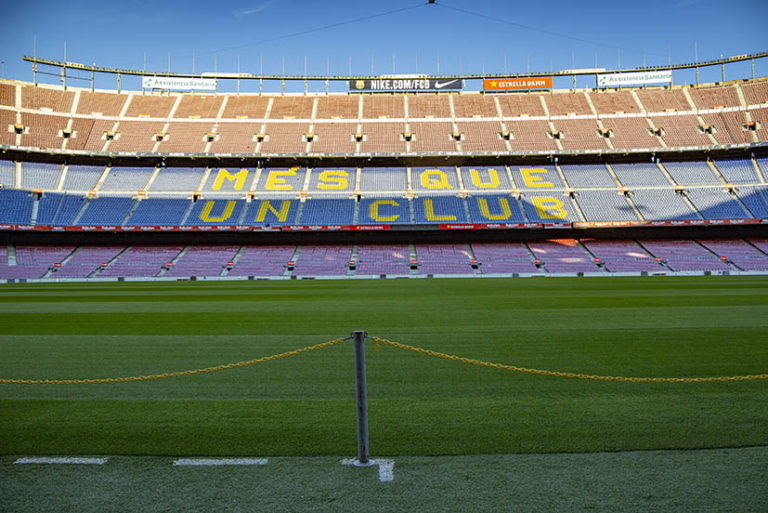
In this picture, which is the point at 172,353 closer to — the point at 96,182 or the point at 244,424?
the point at 244,424

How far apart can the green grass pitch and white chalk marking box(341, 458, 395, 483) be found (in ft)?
0.71

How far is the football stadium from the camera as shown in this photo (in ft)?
16.7

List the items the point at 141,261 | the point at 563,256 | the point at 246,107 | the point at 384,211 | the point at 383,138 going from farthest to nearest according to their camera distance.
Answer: the point at 246,107 < the point at 383,138 < the point at 384,211 < the point at 563,256 < the point at 141,261

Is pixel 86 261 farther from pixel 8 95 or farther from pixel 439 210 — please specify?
pixel 439 210

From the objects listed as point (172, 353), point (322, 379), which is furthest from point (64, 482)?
point (172, 353)

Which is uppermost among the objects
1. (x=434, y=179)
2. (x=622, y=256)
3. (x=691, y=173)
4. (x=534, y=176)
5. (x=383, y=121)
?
(x=383, y=121)

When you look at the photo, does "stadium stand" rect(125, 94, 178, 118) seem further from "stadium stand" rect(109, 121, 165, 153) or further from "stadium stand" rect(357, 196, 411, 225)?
"stadium stand" rect(357, 196, 411, 225)

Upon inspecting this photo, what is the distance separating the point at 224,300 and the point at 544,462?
19.2m

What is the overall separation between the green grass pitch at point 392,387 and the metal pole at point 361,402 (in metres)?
0.35

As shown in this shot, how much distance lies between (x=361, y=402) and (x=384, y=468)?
26.6 inches

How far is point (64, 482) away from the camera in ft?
15.9

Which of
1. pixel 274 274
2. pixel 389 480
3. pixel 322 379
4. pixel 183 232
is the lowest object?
pixel 389 480

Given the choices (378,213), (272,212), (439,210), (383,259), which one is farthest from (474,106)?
(272,212)

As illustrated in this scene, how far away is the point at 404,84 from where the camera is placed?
61.9 meters
